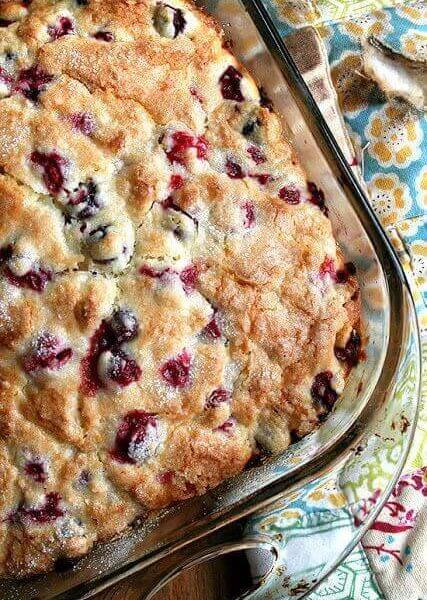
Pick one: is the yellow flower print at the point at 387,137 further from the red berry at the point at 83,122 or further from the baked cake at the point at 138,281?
the red berry at the point at 83,122

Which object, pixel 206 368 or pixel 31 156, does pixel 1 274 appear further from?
pixel 206 368

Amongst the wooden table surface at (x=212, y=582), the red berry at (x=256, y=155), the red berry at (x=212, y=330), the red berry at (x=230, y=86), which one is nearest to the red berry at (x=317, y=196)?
the red berry at (x=256, y=155)

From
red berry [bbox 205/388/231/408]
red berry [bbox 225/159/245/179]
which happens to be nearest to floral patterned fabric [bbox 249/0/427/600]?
red berry [bbox 225/159/245/179]

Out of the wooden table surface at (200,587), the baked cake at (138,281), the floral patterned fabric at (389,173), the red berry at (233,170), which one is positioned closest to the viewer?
the baked cake at (138,281)

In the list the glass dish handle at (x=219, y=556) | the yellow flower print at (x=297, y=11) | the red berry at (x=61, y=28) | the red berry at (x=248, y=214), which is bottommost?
the glass dish handle at (x=219, y=556)

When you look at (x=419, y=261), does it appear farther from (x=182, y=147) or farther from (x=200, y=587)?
(x=200, y=587)

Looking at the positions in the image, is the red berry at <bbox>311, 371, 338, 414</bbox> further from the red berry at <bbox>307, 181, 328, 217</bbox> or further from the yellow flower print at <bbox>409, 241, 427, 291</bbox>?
the yellow flower print at <bbox>409, 241, 427, 291</bbox>

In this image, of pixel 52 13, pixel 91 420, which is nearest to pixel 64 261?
pixel 91 420
